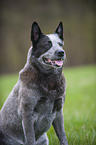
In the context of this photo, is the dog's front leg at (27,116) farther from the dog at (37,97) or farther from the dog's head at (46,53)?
the dog's head at (46,53)

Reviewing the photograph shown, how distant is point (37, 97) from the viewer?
2.41m

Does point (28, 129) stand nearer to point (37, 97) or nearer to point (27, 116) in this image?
point (27, 116)

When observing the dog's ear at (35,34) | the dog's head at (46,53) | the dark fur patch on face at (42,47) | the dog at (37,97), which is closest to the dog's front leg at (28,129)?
the dog at (37,97)

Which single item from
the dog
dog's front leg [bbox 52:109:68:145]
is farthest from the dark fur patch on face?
dog's front leg [bbox 52:109:68:145]

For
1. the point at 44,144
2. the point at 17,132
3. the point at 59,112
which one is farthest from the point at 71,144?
the point at 17,132

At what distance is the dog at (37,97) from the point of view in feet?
7.99

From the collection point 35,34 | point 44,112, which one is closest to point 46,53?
point 35,34

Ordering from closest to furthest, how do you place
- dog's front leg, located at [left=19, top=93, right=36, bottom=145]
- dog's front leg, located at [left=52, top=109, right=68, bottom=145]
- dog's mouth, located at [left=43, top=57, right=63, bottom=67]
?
dog's front leg, located at [left=19, top=93, right=36, bottom=145] → dog's mouth, located at [left=43, top=57, right=63, bottom=67] → dog's front leg, located at [left=52, top=109, right=68, bottom=145]

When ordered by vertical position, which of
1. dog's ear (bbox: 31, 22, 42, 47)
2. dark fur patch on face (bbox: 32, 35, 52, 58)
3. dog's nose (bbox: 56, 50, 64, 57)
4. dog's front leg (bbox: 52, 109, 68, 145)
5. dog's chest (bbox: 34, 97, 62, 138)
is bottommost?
dog's front leg (bbox: 52, 109, 68, 145)

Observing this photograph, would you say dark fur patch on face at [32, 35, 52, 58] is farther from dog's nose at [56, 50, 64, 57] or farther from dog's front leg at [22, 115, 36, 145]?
dog's front leg at [22, 115, 36, 145]

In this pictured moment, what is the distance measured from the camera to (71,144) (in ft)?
9.44

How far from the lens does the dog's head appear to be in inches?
98.2

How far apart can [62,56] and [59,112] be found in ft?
2.38

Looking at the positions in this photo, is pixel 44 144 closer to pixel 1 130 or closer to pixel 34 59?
pixel 1 130
